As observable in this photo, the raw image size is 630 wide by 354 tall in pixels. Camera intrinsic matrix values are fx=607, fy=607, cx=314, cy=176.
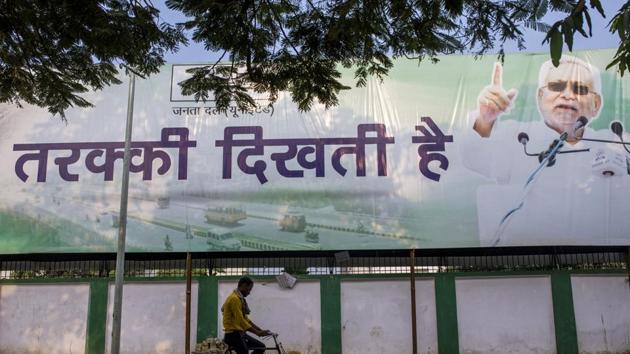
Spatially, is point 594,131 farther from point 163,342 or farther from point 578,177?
point 163,342

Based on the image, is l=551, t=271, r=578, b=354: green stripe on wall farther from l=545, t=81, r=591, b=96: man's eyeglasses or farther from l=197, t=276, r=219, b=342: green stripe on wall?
l=197, t=276, r=219, b=342: green stripe on wall

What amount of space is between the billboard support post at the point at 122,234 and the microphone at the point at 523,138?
6.32 metres

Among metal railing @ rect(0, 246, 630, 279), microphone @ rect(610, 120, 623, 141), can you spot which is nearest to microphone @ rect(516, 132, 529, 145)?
microphone @ rect(610, 120, 623, 141)

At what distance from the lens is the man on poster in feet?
32.0

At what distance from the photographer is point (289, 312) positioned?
10258mm

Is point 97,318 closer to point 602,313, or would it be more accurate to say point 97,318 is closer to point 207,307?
point 207,307

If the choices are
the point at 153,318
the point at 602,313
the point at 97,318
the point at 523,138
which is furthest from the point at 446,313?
the point at 97,318

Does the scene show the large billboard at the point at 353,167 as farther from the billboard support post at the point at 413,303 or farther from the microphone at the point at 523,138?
the billboard support post at the point at 413,303

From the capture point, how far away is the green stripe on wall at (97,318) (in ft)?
33.6

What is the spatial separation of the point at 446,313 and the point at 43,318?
684 cm

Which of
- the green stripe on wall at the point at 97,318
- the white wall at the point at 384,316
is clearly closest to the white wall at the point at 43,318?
the green stripe on wall at the point at 97,318

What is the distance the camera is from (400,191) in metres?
9.95

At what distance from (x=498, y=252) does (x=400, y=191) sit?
2.13 meters

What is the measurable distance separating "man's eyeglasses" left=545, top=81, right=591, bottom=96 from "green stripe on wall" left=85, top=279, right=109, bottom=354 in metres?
8.23
